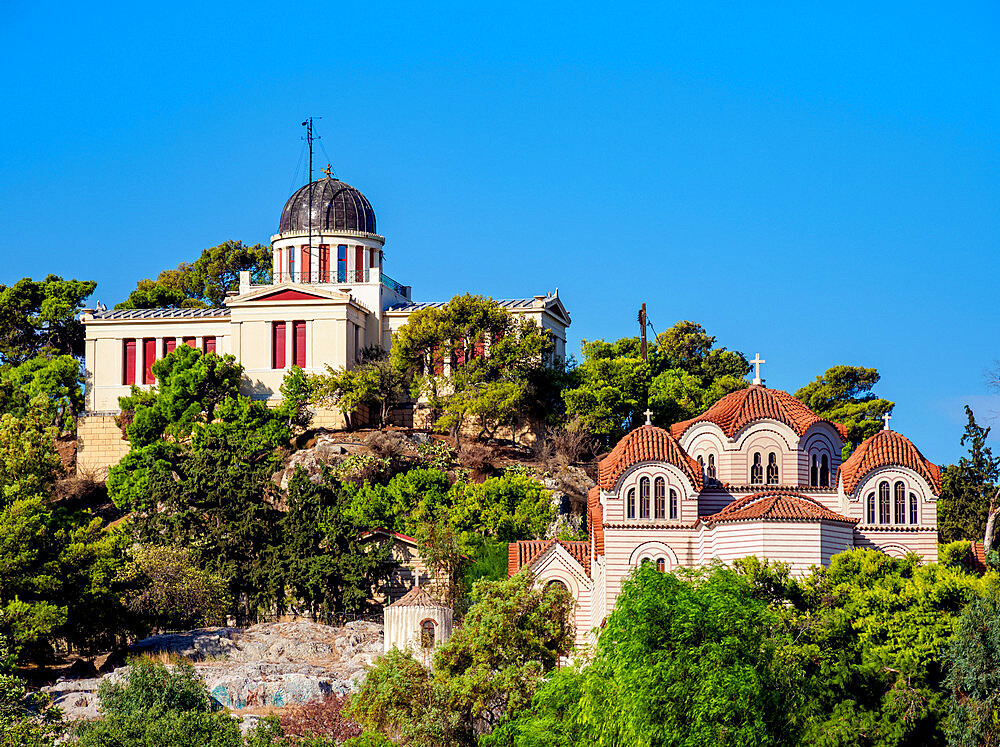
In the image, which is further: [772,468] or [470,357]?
[470,357]

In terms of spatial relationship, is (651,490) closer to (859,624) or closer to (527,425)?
(859,624)

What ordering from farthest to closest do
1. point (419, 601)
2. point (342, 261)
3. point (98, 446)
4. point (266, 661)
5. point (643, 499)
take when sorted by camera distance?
point (342, 261), point (98, 446), point (419, 601), point (266, 661), point (643, 499)

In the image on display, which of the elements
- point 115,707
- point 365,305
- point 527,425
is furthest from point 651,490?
point 365,305

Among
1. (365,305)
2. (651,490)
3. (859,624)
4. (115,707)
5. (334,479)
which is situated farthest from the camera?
(365,305)

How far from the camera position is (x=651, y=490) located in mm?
47688

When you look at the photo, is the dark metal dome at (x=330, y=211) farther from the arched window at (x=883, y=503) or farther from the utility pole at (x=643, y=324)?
the arched window at (x=883, y=503)

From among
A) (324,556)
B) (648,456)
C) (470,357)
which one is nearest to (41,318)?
(470,357)

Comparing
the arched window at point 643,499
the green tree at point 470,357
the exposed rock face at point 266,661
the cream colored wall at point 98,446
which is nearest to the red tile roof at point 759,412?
the arched window at point 643,499

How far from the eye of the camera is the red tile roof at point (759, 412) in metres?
49.1

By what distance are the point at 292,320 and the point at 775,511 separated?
35150 millimetres

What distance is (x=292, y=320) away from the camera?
2926 inches

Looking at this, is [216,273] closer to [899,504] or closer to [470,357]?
[470,357]

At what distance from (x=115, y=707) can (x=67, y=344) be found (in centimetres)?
5181

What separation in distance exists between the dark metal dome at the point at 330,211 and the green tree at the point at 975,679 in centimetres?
4666
